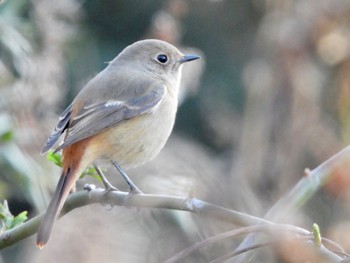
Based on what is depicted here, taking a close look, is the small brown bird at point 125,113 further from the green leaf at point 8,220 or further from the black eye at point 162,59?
the green leaf at point 8,220

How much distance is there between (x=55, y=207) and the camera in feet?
10.2

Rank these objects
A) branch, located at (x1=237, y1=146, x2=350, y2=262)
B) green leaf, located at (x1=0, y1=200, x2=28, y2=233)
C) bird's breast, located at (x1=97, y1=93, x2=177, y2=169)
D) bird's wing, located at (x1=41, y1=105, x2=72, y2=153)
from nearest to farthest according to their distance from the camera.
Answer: branch, located at (x1=237, y1=146, x2=350, y2=262) → green leaf, located at (x1=0, y1=200, x2=28, y2=233) → bird's wing, located at (x1=41, y1=105, x2=72, y2=153) → bird's breast, located at (x1=97, y1=93, x2=177, y2=169)

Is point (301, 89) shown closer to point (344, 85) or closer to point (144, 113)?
point (344, 85)

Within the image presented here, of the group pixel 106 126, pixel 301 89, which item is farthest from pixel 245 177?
pixel 106 126

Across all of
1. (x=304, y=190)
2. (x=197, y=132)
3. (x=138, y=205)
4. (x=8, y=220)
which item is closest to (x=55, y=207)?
(x=8, y=220)

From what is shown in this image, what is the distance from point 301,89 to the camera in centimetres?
596

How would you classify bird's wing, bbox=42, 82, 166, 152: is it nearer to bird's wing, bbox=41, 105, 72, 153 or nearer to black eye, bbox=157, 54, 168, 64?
bird's wing, bbox=41, 105, 72, 153

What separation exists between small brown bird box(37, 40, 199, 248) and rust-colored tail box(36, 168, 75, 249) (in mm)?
12

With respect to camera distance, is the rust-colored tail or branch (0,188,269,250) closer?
branch (0,188,269,250)

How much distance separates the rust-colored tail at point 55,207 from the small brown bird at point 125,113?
0.04ft

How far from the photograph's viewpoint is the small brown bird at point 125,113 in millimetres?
3912

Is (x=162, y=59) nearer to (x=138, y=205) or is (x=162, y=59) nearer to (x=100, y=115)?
(x=100, y=115)

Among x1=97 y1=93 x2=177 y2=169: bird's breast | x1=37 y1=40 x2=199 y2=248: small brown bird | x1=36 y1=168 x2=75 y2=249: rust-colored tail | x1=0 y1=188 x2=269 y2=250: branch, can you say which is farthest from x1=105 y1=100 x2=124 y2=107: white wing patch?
x1=0 y1=188 x2=269 y2=250: branch

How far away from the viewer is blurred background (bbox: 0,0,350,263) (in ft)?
15.0
